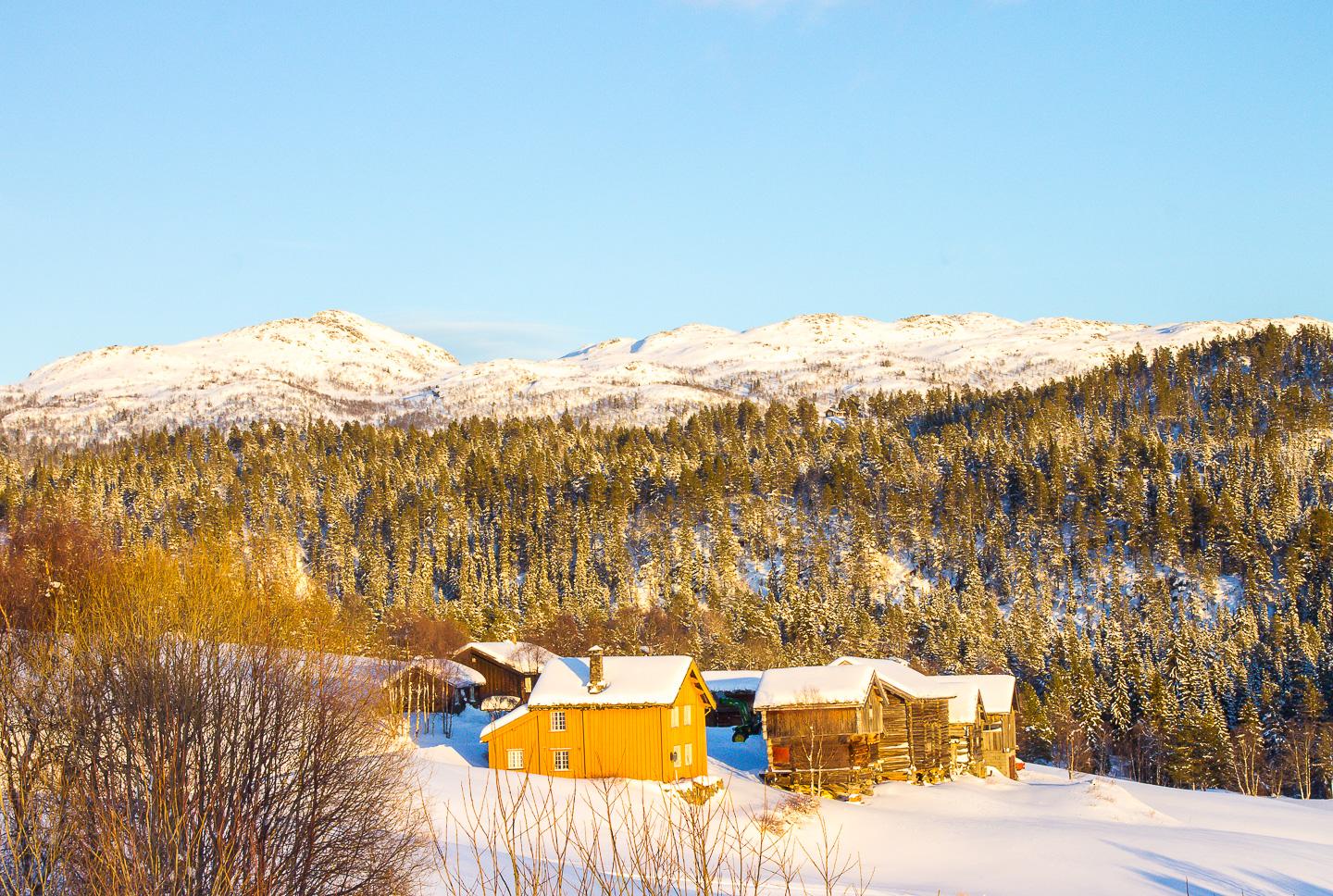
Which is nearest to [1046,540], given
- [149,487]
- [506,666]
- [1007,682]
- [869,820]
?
[1007,682]

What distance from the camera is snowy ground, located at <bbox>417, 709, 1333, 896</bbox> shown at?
30.9 metres

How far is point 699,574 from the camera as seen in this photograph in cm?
12862

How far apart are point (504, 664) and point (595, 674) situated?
20.7m

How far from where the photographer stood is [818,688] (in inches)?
2000

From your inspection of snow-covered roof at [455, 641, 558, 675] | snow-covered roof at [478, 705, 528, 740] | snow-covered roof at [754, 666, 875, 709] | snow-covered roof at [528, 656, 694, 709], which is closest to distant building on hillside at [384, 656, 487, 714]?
snow-covered roof at [455, 641, 558, 675]

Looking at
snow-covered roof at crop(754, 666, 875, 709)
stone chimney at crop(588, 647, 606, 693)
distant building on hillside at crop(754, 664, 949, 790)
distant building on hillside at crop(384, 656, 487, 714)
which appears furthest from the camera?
distant building on hillside at crop(384, 656, 487, 714)

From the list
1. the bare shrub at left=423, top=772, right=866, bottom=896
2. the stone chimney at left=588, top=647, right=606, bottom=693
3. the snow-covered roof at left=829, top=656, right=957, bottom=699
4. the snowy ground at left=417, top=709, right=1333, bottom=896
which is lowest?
the snowy ground at left=417, top=709, right=1333, bottom=896

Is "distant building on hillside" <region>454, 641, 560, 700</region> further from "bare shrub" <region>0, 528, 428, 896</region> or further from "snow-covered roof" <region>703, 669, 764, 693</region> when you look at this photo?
"bare shrub" <region>0, 528, 428, 896</region>

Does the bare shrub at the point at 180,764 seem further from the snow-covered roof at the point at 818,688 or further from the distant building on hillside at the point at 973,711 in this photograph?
the distant building on hillside at the point at 973,711

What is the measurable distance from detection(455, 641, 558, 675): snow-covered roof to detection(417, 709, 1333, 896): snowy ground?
1102 cm

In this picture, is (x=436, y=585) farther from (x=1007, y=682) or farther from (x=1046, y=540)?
(x=1007, y=682)

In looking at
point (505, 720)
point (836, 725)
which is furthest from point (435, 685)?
point (836, 725)

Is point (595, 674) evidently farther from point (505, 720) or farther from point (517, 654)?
point (517, 654)

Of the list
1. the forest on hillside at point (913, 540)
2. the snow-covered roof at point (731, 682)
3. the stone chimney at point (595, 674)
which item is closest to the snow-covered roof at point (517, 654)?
the forest on hillside at point (913, 540)
